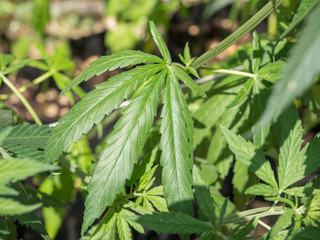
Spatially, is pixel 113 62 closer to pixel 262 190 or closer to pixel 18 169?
Answer: pixel 18 169

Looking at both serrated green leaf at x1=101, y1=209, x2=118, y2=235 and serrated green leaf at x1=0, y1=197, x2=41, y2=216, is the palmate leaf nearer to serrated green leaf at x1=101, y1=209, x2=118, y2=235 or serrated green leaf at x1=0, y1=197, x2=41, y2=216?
serrated green leaf at x1=101, y1=209, x2=118, y2=235

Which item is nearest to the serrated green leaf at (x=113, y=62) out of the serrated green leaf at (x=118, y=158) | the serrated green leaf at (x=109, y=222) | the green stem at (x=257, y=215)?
the serrated green leaf at (x=118, y=158)

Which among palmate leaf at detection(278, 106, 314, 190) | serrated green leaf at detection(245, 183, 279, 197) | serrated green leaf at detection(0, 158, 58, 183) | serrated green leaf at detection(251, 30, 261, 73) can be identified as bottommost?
serrated green leaf at detection(245, 183, 279, 197)

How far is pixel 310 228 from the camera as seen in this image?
2.36 ft

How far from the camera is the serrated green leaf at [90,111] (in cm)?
79

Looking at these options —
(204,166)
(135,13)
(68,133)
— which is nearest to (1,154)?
(68,133)

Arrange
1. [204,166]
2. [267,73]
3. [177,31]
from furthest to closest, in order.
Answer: [177,31] → [204,166] → [267,73]

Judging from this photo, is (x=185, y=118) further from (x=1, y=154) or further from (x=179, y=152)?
(x=1, y=154)

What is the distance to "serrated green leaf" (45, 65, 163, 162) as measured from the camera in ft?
2.60

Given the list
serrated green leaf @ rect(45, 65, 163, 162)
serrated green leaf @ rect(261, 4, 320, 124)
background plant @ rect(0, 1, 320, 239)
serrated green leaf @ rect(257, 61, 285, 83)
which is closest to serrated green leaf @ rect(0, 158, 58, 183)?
background plant @ rect(0, 1, 320, 239)

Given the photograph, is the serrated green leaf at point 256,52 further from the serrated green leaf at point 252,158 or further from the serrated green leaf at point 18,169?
the serrated green leaf at point 18,169

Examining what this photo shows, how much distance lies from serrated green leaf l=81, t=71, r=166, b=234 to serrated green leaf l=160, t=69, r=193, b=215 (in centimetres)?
5

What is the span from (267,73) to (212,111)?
0.31 meters

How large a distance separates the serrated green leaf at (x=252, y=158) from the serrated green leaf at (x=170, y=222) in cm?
20
